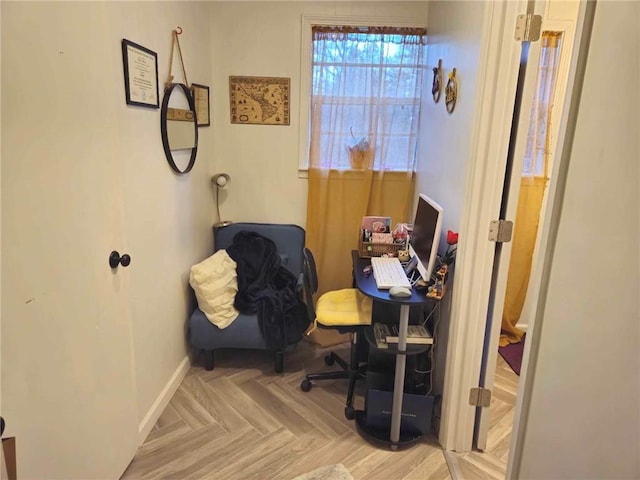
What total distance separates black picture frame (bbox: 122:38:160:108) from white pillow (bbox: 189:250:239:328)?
3.22 ft

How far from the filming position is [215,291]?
255 cm

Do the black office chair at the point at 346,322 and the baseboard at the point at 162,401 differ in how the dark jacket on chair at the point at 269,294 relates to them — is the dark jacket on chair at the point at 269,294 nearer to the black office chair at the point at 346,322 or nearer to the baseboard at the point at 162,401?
the black office chair at the point at 346,322

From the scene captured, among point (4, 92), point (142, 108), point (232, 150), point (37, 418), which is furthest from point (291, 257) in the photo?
point (4, 92)

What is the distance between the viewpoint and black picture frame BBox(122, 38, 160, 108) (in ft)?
5.82

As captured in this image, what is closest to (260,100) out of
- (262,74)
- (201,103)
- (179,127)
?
(262,74)

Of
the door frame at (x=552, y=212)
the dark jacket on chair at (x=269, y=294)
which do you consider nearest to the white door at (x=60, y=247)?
the dark jacket on chair at (x=269, y=294)

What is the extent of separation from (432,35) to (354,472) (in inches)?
101

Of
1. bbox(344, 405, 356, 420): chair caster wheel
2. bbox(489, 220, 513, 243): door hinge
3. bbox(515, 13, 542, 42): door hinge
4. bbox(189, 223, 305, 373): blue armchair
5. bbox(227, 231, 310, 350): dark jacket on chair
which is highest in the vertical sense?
bbox(515, 13, 542, 42): door hinge

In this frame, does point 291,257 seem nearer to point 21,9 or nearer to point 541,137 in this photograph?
point 541,137

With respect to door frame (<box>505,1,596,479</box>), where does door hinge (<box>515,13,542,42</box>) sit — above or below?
above

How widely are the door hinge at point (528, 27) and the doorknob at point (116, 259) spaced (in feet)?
5.65

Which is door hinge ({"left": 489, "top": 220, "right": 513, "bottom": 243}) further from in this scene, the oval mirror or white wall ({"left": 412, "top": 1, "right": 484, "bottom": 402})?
the oval mirror

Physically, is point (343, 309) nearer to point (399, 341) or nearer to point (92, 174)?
point (399, 341)

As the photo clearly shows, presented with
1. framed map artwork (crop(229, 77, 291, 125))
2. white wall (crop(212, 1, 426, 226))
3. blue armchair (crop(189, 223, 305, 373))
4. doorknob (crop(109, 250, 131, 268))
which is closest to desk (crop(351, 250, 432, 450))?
blue armchair (crop(189, 223, 305, 373))
